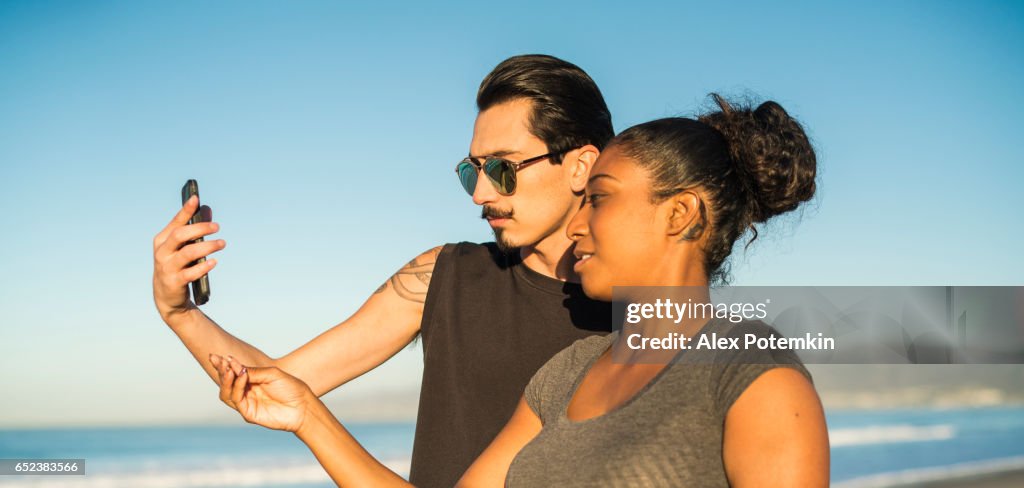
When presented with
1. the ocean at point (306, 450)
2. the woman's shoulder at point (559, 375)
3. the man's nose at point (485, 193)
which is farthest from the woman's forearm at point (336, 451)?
the ocean at point (306, 450)

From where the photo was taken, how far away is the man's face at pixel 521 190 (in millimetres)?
4387

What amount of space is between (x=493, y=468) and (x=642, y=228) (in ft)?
3.01

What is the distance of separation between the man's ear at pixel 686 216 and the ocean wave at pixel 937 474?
1344cm

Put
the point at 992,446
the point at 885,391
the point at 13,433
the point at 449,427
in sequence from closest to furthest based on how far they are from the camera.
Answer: the point at 449,427 → the point at 992,446 → the point at 13,433 → the point at 885,391

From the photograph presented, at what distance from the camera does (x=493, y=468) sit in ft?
10.5

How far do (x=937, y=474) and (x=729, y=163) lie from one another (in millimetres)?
14916

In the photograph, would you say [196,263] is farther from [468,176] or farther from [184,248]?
[468,176]

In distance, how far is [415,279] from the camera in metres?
4.54

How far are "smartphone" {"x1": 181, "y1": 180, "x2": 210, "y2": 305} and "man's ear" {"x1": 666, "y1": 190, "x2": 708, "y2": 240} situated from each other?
5.37ft

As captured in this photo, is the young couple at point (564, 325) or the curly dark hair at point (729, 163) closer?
the young couple at point (564, 325)

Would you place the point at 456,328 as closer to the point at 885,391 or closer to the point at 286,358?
the point at 286,358

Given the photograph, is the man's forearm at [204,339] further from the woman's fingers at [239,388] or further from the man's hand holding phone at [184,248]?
the woman's fingers at [239,388]

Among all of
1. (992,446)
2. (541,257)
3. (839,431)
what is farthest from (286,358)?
(839,431)

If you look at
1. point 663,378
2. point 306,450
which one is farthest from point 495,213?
point 306,450
